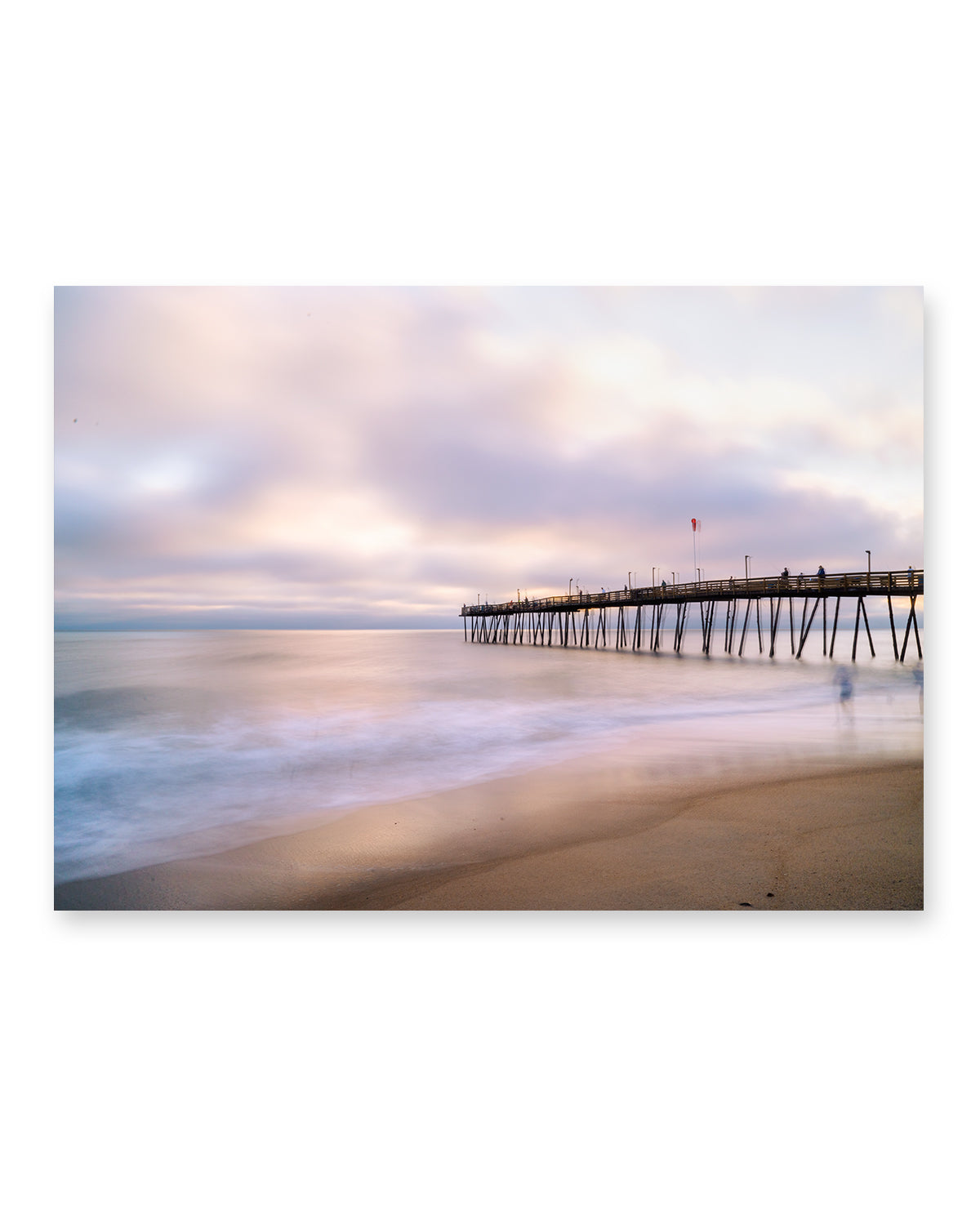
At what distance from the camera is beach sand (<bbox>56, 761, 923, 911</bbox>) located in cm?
274

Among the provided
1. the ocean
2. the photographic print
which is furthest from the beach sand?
the ocean

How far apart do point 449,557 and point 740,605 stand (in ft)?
8.18

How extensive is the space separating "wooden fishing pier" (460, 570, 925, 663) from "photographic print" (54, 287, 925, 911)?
65 millimetres

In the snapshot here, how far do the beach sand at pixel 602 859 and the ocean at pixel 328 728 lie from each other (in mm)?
139

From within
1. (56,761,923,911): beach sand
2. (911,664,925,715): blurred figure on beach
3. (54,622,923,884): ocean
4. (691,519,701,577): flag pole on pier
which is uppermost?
(691,519,701,577): flag pole on pier

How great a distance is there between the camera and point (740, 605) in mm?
5000

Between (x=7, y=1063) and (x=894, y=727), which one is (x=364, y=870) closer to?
(x=7, y=1063)

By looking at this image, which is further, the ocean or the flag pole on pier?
the flag pole on pier

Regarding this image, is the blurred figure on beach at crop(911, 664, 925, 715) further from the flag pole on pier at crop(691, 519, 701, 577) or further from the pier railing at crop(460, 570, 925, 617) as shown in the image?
the flag pole on pier at crop(691, 519, 701, 577)

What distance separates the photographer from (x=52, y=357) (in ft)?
9.66

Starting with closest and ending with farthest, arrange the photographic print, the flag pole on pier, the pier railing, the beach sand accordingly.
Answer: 1. the beach sand
2. the photographic print
3. the pier railing
4. the flag pole on pier

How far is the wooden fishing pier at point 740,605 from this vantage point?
3404 mm
